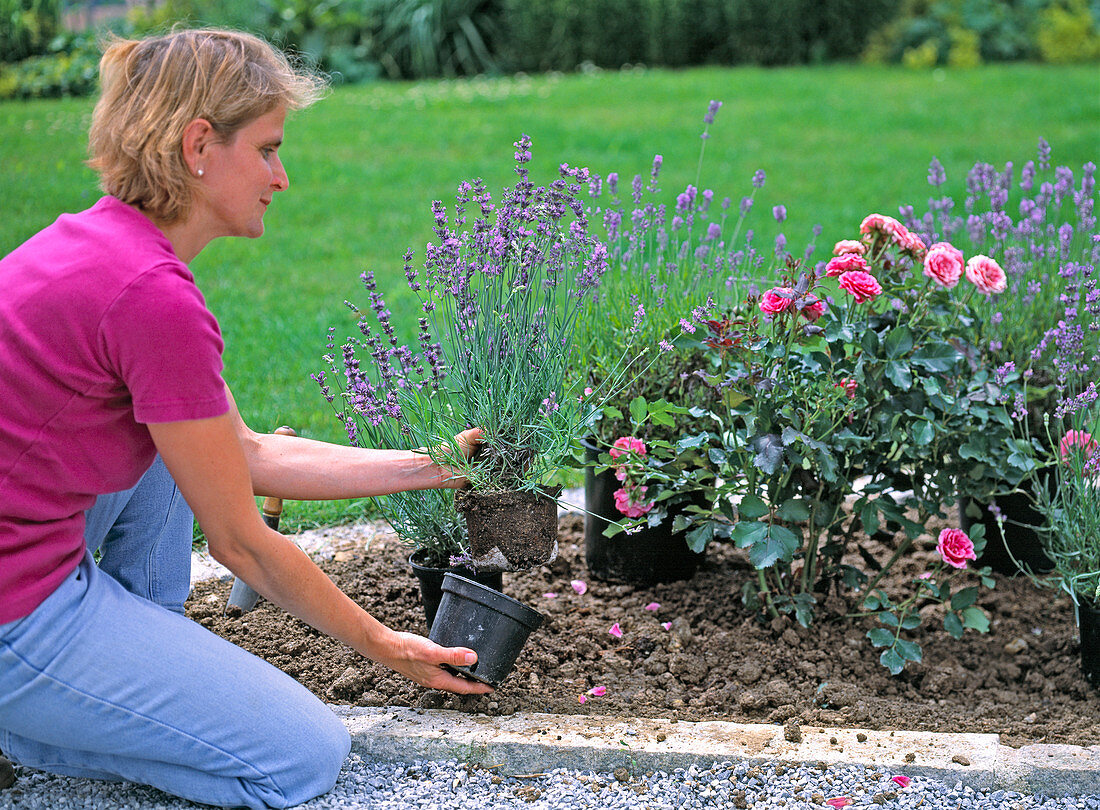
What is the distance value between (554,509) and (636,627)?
0.55 meters

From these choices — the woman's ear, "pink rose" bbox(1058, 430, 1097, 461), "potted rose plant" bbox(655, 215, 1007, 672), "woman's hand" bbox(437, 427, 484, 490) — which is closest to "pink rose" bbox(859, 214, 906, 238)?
"potted rose plant" bbox(655, 215, 1007, 672)

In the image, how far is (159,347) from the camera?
172 cm

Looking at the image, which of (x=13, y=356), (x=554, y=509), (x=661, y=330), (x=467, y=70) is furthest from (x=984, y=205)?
Answer: (x=467, y=70)

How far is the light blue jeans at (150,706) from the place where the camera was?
1838 mm

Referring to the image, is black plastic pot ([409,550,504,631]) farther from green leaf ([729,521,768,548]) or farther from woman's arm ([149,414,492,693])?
green leaf ([729,521,768,548])

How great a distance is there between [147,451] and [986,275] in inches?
72.4

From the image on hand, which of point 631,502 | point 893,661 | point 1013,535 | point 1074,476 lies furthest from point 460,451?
point 1013,535

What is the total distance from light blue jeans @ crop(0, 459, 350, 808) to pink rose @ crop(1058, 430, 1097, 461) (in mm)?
1709

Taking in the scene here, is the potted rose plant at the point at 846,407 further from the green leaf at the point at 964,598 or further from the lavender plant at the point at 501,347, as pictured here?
the lavender plant at the point at 501,347

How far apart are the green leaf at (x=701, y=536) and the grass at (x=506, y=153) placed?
1.64 m

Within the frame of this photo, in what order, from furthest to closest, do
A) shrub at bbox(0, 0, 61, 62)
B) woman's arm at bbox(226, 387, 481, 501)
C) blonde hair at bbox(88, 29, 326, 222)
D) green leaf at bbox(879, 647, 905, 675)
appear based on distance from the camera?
shrub at bbox(0, 0, 61, 62), green leaf at bbox(879, 647, 905, 675), woman's arm at bbox(226, 387, 481, 501), blonde hair at bbox(88, 29, 326, 222)

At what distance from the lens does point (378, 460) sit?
7.63 ft

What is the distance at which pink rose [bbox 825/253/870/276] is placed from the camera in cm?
240

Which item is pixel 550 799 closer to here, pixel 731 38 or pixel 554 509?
pixel 554 509
